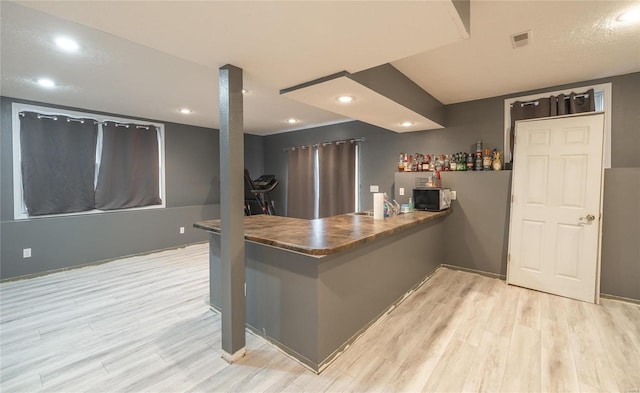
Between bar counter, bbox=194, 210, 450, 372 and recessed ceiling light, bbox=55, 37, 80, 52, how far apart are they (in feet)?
5.86

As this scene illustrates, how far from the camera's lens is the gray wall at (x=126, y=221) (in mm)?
3455

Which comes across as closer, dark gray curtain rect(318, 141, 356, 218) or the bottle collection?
the bottle collection

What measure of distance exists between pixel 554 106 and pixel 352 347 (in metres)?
3.44

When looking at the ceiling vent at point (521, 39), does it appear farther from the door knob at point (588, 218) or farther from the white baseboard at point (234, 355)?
the white baseboard at point (234, 355)

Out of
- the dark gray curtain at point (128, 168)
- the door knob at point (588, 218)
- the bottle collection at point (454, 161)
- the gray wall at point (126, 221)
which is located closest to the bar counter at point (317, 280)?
the bottle collection at point (454, 161)

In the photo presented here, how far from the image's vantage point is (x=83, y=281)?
344 cm

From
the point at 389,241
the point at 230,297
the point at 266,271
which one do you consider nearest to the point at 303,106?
the point at 389,241

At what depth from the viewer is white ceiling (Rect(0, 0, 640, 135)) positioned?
1326 millimetres

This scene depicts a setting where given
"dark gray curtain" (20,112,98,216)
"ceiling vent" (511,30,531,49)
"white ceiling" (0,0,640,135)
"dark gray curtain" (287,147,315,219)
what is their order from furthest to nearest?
1. "dark gray curtain" (287,147,315,219)
2. "dark gray curtain" (20,112,98,216)
3. "ceiling vent" (511,30,531,49)
4. "white ceiling" (0,0,640,135)

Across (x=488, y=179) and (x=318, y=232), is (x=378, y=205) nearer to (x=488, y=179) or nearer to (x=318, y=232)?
(x=318, y=232)

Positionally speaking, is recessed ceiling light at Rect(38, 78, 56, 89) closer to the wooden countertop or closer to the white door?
the wooden countertop

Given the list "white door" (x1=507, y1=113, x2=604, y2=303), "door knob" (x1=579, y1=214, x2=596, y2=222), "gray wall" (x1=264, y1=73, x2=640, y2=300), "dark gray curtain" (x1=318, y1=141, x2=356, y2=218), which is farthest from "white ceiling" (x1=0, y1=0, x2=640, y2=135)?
"dark gray curtain" (x1=318, y1=141, x2=356, y2=218)

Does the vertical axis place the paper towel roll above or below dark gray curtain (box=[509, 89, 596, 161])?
Answer: below

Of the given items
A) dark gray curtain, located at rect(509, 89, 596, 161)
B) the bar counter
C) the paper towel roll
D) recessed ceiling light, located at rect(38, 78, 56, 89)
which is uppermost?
recessed ceiling light, located at rect(38, 78, 56, 89)
